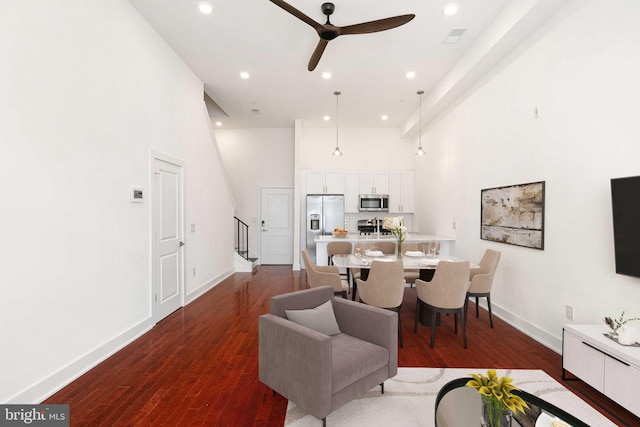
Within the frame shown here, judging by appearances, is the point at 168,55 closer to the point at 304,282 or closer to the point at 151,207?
the point at 151,207

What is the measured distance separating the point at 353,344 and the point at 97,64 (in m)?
3.49

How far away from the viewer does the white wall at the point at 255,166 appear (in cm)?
869

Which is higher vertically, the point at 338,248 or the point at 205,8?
the point at 205,8

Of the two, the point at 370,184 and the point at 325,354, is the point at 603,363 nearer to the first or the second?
the point at 325,354

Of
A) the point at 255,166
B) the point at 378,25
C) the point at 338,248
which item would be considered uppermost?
the point at 378,25

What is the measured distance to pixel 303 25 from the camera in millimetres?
3912

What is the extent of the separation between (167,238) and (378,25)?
372 centimetres

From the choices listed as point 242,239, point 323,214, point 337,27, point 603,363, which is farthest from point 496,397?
point 242,239

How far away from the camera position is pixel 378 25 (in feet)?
10.3

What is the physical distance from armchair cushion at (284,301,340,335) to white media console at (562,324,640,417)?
191cm

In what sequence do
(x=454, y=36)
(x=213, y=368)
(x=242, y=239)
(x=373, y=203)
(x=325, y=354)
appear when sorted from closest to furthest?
(x=325, y=354) → (x=213, y=368) → (x=454, y=36) → (x=373, y=203) → (x=242, y=239)

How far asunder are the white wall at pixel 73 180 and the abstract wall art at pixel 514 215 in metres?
4.54

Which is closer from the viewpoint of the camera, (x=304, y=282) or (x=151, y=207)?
(x=151, y=207)

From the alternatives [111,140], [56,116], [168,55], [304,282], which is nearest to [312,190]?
[304,282]
